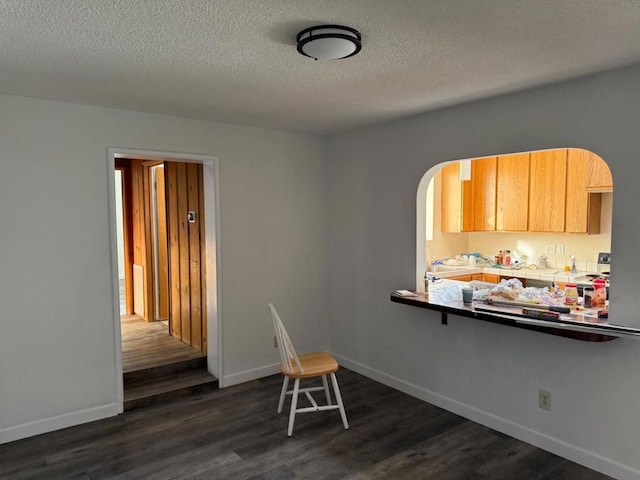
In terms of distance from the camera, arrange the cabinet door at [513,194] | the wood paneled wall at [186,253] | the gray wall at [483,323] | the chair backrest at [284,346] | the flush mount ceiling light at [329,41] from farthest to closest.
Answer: the cabinet door at [513,194] < the wood paneled wall at [186,253] < the chair backrest at [284,346] < the gray wall at [483,323] < the flush mount ceiling light at [329,41]

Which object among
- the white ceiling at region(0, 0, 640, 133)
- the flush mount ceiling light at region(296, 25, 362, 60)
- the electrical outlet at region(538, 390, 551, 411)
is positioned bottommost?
the electrical outlet at region(538, 390, 551, 411)

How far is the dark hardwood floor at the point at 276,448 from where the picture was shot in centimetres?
274

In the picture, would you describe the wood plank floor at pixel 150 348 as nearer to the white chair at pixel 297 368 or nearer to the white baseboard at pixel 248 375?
the white baseboard at pixel 248 375

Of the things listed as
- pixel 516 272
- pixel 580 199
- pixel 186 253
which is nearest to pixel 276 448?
pixel 186 253

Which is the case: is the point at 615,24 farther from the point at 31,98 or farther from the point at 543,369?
the point at 31,98

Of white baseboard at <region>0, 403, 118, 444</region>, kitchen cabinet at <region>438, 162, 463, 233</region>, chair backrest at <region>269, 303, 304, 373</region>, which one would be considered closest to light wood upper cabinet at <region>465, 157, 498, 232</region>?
kitchen cabinet at <region>438, 162, 463, 233</region>

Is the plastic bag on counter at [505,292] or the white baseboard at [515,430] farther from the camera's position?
the plastic bag on counter at [505,292]

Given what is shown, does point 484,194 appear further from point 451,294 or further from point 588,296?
point 588,296

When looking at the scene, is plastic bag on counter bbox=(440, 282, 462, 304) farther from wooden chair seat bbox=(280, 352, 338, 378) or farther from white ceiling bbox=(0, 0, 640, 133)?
white ceiling bbox=(0, 0, 640, 133)

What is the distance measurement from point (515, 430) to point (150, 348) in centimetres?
356

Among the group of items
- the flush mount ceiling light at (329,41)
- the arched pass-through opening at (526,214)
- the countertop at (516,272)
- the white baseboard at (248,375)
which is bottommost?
the white baseboard at (248,375)

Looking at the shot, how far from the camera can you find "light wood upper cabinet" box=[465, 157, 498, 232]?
523 cm

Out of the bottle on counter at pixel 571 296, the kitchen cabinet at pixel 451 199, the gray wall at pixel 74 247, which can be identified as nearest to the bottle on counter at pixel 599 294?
the bottle on counter at pixel 571 296

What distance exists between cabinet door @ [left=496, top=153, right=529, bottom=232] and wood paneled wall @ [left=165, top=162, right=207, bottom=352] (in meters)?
3.40
